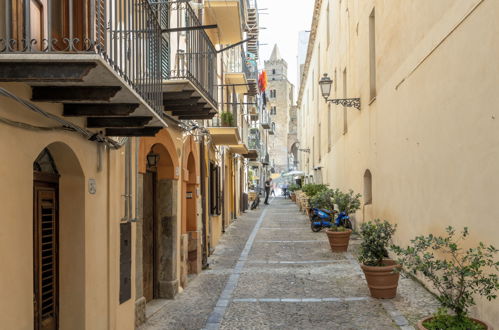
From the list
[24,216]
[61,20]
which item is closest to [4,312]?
[24,216]

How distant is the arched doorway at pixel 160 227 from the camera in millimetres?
9000

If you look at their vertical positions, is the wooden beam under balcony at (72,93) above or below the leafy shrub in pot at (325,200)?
above

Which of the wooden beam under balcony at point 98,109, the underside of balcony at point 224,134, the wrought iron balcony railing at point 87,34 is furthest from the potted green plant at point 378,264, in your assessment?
the underside of balcony at point 224,134

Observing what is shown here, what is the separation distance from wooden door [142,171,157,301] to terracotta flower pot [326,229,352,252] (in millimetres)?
5278

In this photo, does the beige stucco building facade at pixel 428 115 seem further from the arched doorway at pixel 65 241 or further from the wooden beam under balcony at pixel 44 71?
the arched doorway at pixel 65 241

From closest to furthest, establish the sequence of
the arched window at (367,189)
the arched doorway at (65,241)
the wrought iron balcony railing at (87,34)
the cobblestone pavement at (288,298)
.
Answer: the wrought iron balcony railing at (87,34) < the arched doorway at (65,241) < the cobblestone pavement at (288,298) < the arched window at (367,189)

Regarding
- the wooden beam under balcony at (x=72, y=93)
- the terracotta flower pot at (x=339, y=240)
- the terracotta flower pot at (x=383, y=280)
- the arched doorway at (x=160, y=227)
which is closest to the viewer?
the wooden beam under balcony at (x=72, y=93)

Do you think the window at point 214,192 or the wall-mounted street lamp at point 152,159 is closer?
the wall-mounted street lamp at point 152,159

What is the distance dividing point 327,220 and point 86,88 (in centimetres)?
1356

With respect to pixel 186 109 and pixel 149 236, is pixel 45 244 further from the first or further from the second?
pixel 186 109

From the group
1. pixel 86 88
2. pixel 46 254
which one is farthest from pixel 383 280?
pixel 86 88

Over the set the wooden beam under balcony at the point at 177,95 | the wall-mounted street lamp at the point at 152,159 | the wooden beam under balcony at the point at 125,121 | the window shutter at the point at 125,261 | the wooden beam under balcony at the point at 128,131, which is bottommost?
the window shutter at the point at 125,261

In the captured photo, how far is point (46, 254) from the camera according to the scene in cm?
518

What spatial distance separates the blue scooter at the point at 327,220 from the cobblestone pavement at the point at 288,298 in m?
1.47
